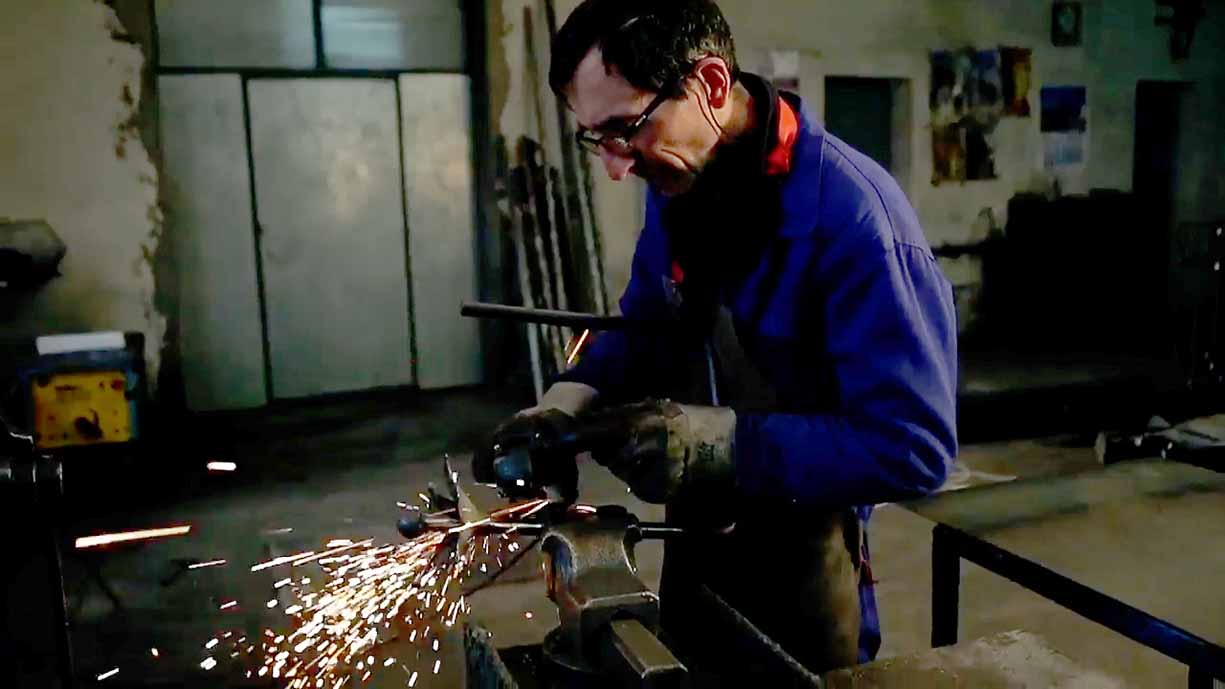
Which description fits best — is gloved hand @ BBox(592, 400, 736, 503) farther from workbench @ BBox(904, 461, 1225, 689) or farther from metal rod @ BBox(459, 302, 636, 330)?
workbench @ BBox(904, 461, 1225, 689)

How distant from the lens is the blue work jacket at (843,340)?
4.91ft

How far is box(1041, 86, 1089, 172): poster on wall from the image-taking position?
9.08 m

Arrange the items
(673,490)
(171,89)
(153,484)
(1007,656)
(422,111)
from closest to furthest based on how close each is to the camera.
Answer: (673,490)
(1007,656)
(153,484)
(171,89)
(422,111)

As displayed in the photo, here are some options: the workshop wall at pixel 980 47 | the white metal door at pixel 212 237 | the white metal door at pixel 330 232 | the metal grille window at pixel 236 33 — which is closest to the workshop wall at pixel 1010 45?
the workshop wall at pixel 980 47

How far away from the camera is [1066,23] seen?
29.6 ft

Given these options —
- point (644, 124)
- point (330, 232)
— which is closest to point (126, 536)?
point (330, 232)

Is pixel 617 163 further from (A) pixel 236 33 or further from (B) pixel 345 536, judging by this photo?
(A) pixel 236 33

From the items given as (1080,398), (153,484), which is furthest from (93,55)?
(1080,398)

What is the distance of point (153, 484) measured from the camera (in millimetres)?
5645

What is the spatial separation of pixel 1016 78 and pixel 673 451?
28.0ft

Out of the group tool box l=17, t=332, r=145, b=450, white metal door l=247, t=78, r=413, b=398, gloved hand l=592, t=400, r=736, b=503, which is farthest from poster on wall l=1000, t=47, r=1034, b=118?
gloved hand l=592, t=400, r=736, b=503

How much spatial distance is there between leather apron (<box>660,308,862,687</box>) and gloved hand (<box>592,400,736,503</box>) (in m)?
0.21

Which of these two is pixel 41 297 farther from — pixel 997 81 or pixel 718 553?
pixel 997 81

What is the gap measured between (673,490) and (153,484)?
494cm
